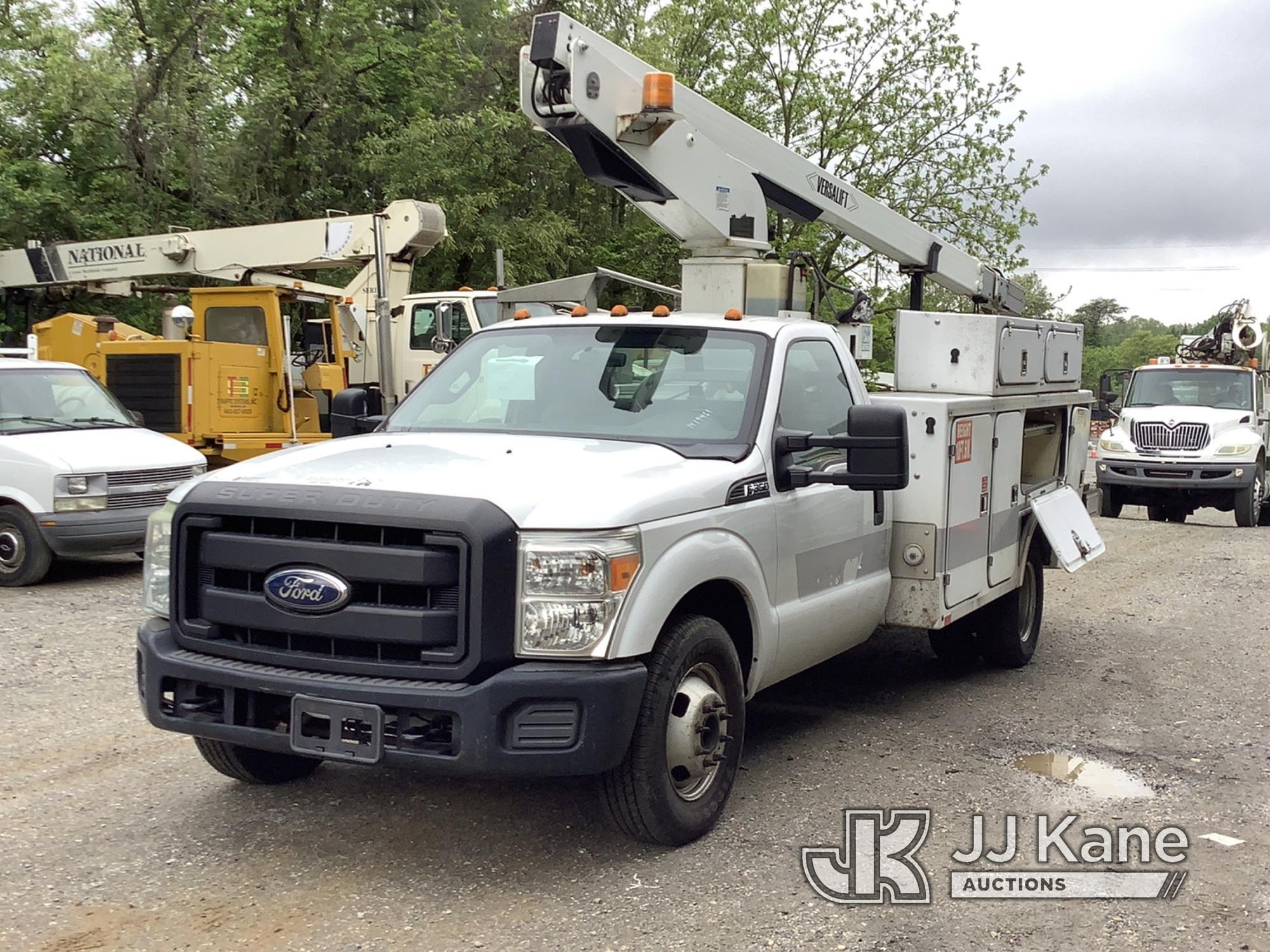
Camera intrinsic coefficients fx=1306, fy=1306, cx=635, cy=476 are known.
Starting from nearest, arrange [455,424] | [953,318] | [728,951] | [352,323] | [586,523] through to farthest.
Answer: [728,951], [586,523], [455,424], [953,318], [352,323]

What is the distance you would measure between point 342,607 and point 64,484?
264 inches

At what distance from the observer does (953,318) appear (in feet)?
23.9

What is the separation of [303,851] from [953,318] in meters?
4.53

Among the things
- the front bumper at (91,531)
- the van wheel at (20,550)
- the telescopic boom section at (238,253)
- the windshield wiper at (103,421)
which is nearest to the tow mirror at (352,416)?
the front bumper at (91,531)

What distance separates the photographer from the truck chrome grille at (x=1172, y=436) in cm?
1805

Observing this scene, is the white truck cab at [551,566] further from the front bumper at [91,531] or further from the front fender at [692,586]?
the front bumper at [91,531]

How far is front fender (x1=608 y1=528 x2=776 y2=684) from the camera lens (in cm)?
430

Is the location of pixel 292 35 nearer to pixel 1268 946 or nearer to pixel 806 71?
pixel 806 71

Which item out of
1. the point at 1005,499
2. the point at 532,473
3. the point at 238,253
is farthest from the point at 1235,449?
the point at 532,473

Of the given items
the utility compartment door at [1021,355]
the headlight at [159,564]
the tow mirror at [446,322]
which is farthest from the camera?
the tow mirror at [446,322]

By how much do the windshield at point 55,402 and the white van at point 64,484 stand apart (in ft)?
0.03

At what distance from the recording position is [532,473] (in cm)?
455

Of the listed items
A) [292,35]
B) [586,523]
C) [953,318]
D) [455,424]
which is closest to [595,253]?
[292,35]

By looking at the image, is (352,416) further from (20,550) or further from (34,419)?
(34,419)
